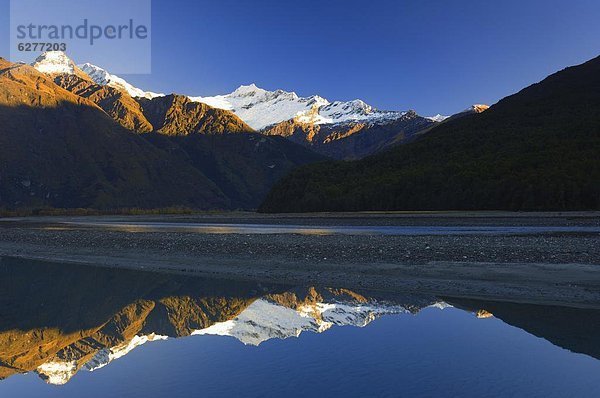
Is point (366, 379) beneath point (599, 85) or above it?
beneath

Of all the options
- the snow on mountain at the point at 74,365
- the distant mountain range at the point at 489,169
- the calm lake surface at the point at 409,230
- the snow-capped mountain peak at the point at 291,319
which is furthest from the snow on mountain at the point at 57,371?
the distant mountain range at the point at 489,169

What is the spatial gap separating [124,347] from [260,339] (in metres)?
3.63

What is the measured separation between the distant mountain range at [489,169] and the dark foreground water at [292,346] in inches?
2798

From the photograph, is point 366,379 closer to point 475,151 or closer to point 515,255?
point 515,255

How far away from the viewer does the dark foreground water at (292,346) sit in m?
9.37

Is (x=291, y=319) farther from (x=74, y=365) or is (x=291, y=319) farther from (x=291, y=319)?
(x=74, y=365)

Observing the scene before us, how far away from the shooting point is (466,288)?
19.1m

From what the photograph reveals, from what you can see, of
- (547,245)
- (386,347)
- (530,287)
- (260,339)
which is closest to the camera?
(386,347)

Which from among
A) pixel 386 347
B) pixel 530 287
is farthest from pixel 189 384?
pixel 530 287

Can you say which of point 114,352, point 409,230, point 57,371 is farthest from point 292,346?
point 409,230

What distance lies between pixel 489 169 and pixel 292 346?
8914 centimetres

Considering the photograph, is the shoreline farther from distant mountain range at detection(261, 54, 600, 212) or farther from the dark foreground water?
distant mountain range at detection(261, 54, 600, 212)

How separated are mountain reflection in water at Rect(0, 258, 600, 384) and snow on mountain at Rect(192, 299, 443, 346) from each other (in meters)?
0.03

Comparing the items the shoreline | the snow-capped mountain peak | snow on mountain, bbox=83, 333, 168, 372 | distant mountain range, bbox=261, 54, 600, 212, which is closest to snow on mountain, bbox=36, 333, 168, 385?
snow on mountain, bbox=83, 333, 168, 372
